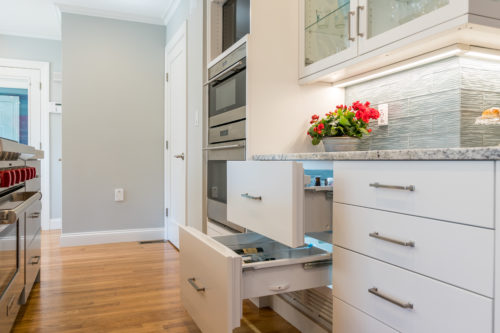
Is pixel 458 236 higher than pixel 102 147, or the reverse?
pixel 102 147

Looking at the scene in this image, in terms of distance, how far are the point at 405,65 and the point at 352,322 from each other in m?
1.05

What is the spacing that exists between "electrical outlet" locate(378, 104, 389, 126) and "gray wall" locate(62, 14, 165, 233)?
2.60 metres

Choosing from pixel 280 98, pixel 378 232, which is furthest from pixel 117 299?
pixel 378 232

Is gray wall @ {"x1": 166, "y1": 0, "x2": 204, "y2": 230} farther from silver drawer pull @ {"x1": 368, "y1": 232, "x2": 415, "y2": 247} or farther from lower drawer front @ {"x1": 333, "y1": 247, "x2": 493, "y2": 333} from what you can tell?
silver drawer pull @ {"x1": 368, "y1": 232, "x2": 415, "y2": 247}

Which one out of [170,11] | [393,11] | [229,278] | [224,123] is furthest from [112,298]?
[170,11]

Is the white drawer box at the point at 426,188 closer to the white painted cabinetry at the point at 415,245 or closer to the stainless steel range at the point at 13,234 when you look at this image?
the white painted cabinetry at the point at 415,245

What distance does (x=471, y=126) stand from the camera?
149 cm

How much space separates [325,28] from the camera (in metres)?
1.83

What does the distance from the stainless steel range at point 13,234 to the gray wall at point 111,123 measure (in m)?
1.73

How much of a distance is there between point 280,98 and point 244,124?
23 cm

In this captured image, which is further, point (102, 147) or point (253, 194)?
point (102, 147)

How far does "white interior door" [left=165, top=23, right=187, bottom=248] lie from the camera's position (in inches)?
130

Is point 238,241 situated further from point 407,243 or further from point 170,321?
point 407,243

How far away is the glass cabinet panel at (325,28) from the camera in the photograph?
67.1 inches
